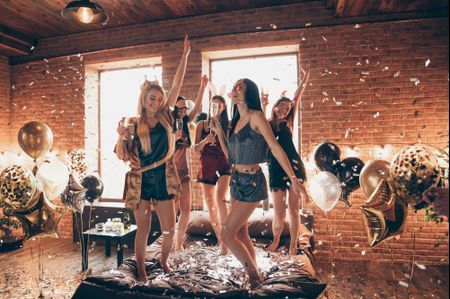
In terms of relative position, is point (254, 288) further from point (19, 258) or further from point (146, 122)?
point (19, 258)

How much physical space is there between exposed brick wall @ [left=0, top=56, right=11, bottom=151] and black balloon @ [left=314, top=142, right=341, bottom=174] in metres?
6.16

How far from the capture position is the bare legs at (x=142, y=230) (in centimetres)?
245

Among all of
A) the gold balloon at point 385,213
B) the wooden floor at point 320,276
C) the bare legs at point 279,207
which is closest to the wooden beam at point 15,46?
the wooden floor at point 320,276

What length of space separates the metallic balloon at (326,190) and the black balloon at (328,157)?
32cm

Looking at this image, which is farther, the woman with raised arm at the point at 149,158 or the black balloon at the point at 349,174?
the black balloon at the point at 349,174

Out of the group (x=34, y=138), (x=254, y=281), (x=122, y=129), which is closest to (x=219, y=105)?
(x=122, y=129)

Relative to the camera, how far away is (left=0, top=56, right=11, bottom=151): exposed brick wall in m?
6.07

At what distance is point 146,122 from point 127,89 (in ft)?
12.2

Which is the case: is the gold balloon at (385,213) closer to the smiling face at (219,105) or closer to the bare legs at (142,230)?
the smiling face at (219,105)

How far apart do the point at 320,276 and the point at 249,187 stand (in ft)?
7.22

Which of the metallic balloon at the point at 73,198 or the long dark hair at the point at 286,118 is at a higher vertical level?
the long dark hair at the point at 286,118

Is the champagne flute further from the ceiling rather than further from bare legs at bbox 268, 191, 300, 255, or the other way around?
the ceiling

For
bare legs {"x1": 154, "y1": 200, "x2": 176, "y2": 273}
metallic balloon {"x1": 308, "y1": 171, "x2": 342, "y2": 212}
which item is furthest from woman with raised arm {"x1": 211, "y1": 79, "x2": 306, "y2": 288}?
metallic balloon {"x1": 308, "y1": 171, "x2": 342, "y2": 212}

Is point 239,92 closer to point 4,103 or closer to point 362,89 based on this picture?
point 362,89
